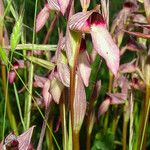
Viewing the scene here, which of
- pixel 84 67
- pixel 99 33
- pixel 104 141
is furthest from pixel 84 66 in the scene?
pixel 104 141

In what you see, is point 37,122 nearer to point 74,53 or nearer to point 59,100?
point 59,100

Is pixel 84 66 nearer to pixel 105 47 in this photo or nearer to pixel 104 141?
pixel 105 47

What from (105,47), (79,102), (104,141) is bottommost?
(104,141)

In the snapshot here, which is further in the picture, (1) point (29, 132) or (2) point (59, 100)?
(2) point (59, 100)

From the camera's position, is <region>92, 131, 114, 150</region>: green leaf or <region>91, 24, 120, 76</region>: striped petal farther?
<region>92, 131, 114, 150</region>: green leaf

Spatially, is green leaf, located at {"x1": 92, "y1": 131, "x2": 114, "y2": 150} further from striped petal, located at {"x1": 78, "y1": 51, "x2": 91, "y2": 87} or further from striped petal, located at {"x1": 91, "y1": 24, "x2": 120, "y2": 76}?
striped petal, located at {"x1": 91, "y1": 24, "x2": 120, "y2": 76}

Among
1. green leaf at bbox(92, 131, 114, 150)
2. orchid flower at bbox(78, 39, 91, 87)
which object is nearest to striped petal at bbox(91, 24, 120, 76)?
orchid flower at bbox(78, 39, 91, 87)

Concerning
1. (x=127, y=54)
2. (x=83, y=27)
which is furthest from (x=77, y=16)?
(x=127, y=54)

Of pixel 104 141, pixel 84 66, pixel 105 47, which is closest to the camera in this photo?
pixel 105 47

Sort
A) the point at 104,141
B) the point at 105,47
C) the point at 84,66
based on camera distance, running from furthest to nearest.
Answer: the point at 104,141, the point at 84,66, the point at 105,47

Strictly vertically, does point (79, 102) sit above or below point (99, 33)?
below

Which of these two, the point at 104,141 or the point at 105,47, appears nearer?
the point at 105,47
